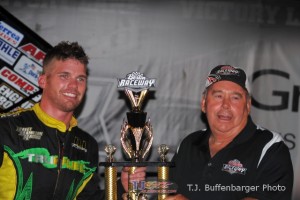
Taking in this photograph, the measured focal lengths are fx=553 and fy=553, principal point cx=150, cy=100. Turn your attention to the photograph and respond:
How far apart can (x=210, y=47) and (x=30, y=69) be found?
4.45 ft

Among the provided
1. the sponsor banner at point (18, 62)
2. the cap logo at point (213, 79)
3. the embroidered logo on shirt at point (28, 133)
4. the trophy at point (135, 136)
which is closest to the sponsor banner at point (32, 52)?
the sponsor banner at point (18, 62)

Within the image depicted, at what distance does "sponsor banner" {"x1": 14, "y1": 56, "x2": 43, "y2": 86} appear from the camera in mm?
4117

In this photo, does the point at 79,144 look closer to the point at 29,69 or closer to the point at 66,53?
the point at 66,53

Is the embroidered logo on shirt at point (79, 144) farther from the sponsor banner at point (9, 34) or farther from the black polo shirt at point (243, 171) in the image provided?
the sponsor banner at point (9, 34)

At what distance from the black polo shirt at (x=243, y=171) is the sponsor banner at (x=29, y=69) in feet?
5.22

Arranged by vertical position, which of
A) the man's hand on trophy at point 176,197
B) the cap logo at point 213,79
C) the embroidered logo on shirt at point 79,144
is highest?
the cap logo at point 213,79

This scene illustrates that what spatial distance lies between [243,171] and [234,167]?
50 millimetres

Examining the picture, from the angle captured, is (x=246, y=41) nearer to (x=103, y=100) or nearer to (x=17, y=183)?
(x=103, y=100)

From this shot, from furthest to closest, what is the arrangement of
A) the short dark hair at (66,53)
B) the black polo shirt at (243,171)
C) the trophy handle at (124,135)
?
the short dark hair at (66,53), the trophy handle at (124,135), the black polo shirt at (243,171)

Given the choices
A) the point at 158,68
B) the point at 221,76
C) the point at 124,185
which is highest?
the point at 158,68

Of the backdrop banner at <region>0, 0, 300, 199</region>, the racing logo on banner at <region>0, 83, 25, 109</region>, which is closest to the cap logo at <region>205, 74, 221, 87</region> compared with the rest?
the backdrop banner at <region>0, 0, 300, 199</region>

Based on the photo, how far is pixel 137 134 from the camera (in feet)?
9.59

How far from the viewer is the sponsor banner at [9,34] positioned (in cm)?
405

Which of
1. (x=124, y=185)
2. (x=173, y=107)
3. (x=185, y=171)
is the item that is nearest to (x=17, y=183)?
(x=124, y=185)
